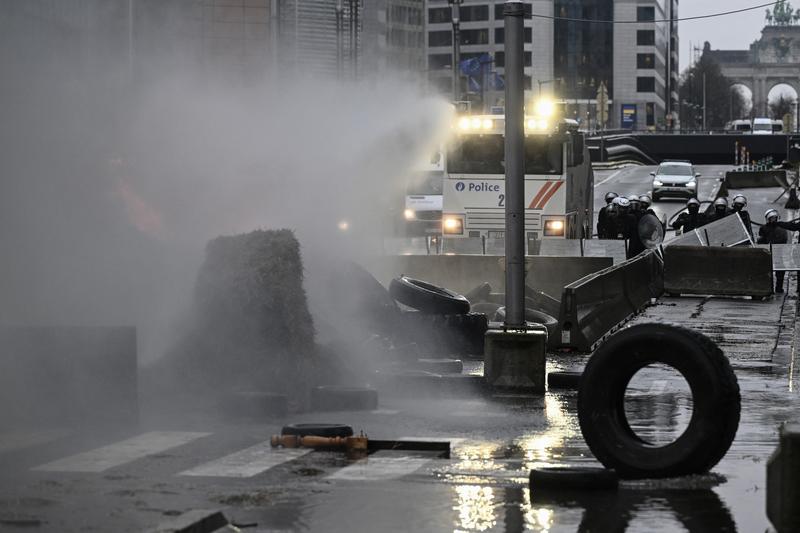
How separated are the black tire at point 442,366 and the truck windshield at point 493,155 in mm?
15378

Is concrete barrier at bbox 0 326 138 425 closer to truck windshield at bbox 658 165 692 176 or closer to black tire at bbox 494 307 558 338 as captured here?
black tire at bbox 494 307 558 338

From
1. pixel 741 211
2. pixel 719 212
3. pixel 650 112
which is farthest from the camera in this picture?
pixel 650 112

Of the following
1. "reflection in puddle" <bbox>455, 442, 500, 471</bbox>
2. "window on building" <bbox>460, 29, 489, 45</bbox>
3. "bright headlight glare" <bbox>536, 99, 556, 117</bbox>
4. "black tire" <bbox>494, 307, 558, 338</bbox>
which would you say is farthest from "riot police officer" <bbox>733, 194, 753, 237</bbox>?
"window on building" <bbox>460, 29, 489, 45</bbox>

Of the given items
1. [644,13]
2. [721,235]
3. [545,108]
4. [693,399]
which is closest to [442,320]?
[693,399]

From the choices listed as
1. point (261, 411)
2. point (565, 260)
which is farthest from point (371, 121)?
point (261, 411)

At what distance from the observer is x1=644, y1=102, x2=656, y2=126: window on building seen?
197 metres

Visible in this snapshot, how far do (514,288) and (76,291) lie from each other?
6.57m

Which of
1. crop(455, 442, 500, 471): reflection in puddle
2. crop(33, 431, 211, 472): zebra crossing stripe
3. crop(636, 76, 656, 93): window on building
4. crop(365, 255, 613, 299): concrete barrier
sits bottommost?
crop(455, 442, 500, 471): reflection in puddle

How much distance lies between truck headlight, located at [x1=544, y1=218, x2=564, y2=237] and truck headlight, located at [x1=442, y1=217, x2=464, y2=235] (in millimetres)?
1879

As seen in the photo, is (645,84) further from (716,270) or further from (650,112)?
(716,270)

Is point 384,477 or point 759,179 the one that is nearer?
point 384,477

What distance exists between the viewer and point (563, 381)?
1648 cm

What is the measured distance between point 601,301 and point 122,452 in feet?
41.8


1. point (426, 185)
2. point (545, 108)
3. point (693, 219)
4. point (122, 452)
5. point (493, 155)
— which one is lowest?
point (122, 452)
